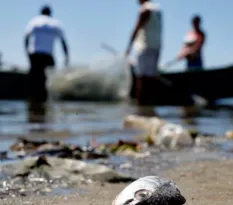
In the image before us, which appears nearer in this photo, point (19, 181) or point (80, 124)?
point (19, 181)

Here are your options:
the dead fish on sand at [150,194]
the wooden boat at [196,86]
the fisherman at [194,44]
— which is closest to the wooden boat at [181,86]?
the wooden boat at [196,86]

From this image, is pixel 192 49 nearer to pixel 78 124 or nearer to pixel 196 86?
pixel 196 86

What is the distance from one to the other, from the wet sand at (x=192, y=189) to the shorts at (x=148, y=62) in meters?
6.28

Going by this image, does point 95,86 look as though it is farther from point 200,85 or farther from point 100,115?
point 100,115

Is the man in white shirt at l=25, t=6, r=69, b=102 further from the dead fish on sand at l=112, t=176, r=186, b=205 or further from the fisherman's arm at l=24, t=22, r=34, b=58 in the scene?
the dead fish on sand at l=112, t=176, r=186, b=205

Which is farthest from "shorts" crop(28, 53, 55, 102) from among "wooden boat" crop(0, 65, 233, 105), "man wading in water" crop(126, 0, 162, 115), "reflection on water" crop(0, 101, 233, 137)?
"reflection on water" crop(0, 101, 233, 137)

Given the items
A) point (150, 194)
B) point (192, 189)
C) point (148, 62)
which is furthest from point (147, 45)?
point (150, 194)

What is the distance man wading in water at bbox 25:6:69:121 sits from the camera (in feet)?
39.2

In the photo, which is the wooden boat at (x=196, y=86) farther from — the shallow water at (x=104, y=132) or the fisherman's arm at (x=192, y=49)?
the shallow water at (x=104, y=132)

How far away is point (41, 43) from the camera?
1210cm

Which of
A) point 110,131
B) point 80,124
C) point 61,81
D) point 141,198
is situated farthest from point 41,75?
point 141,198

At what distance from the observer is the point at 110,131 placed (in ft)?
21.1

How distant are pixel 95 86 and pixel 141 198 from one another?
12.2m

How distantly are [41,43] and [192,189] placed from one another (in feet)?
30.8
